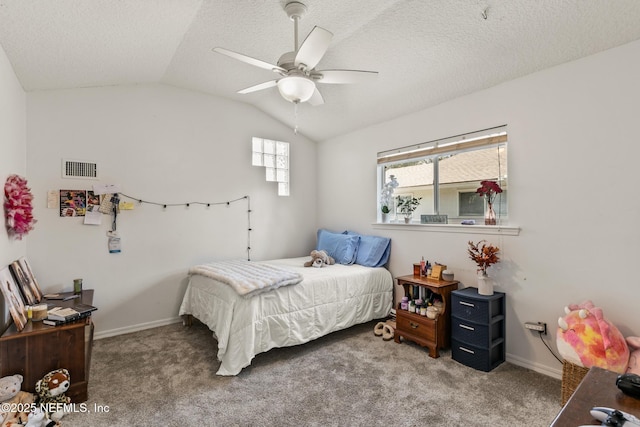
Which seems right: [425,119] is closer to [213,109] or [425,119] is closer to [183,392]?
[213,109]

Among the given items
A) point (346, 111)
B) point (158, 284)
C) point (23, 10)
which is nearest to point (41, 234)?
point (158, 284)

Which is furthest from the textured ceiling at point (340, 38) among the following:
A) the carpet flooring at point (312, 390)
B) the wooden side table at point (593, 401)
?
the carpet flooring at point (312, 390)

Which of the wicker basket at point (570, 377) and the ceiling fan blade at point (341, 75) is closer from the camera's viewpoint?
the wicker basket at point (570, 377)

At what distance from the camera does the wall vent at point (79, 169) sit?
10.2ft

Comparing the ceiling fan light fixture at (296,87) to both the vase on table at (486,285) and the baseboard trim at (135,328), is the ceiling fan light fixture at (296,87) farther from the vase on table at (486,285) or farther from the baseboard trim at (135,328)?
the baseboard trim at (135,328)

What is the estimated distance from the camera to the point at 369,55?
9.09 ft

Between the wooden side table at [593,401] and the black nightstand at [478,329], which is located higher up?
the wooden side table at [593,401]

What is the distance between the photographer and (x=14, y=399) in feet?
6.07

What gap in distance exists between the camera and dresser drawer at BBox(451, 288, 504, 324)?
98.4 inches

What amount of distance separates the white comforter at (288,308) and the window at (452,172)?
98 cm

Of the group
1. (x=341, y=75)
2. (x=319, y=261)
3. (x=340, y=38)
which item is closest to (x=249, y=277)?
(x=319, y=261)

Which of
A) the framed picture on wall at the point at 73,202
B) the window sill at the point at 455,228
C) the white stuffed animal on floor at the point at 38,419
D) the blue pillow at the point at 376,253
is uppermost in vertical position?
the framed picture on wall at the point at 73,202

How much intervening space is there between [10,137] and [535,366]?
14.6ft

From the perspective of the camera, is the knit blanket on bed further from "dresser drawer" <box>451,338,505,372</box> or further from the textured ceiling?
the textured ceiling
